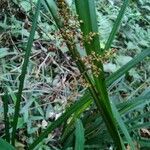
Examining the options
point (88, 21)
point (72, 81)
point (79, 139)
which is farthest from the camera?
point (79, 139)

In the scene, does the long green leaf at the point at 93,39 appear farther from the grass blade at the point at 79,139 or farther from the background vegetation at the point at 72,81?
the grass blade at the point at 79,139

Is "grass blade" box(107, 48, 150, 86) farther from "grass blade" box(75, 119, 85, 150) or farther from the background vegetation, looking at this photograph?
"grass blade" box(75, 119, 85, 150)

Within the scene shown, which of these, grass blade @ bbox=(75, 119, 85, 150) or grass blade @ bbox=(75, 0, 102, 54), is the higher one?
grass blade @ bbox=(75, 0, 102, 54)

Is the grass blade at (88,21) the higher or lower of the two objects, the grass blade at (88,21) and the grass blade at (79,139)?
the higher

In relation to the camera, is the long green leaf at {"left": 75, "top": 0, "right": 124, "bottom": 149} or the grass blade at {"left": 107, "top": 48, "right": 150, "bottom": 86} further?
the grass blade at {"left": 107, "top": 48, "right": 150, "bottom": 86}

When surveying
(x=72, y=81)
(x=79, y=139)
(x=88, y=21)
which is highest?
(x=88, y=21)

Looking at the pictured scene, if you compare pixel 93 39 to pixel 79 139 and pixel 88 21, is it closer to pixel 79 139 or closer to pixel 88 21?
pixel 88 21

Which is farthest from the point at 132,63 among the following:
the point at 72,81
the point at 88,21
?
the point at 88,21

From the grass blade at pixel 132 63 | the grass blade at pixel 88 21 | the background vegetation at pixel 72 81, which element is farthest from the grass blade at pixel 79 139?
the grass blade at pixel 88 21

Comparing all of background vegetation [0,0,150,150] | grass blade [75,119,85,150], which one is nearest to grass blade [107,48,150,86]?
background vegetation [0,0,150,150]

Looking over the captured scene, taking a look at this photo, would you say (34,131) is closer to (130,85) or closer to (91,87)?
(130,85)

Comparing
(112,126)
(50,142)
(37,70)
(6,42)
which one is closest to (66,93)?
(37,70)
